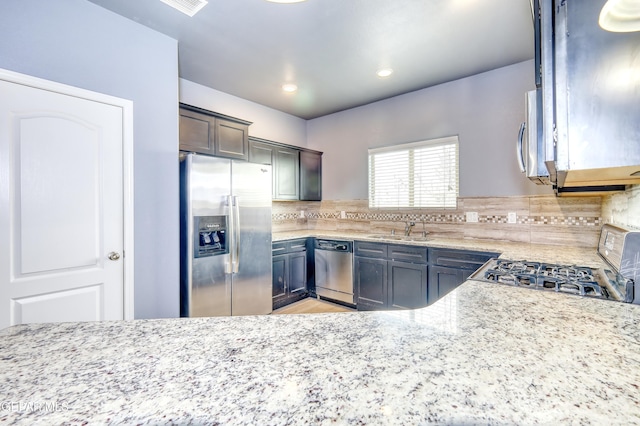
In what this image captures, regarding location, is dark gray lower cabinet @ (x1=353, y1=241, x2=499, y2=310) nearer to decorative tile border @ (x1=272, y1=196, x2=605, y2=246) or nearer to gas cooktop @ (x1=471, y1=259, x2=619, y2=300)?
decorative tile border @ (x1=272, y1=196, x2=605, y2=246)

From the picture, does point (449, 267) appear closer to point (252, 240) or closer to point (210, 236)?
point (252, 240)

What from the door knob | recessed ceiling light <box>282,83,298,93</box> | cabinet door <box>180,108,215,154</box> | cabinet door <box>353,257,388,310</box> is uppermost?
recessed ceiling light <box>282,83,298,93</box>

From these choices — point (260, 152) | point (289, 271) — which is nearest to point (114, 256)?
point (289, 271)

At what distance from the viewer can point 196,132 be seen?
9.86ft

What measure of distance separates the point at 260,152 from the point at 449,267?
2573mm

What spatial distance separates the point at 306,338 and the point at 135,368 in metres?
0.37

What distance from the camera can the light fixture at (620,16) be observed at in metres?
0.74

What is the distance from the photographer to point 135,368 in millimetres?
618

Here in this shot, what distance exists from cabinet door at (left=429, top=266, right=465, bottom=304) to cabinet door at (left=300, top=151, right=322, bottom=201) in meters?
2.14

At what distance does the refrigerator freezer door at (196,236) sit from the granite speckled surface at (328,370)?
185 cm

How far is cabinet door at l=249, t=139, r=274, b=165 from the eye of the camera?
12.2 feet

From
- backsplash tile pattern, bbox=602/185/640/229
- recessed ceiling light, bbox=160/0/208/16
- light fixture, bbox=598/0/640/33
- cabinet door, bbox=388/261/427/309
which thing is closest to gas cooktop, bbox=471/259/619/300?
backsplash tile pattern, bbox=602/185/640/229

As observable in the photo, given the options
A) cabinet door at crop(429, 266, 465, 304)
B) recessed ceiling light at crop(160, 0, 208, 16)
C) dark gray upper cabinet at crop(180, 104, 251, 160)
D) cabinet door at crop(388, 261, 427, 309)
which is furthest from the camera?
cabinet door at crop(388, 261, 427, 309)

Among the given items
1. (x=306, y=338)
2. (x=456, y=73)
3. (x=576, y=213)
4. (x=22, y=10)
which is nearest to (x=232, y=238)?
(x=22, y=10)
